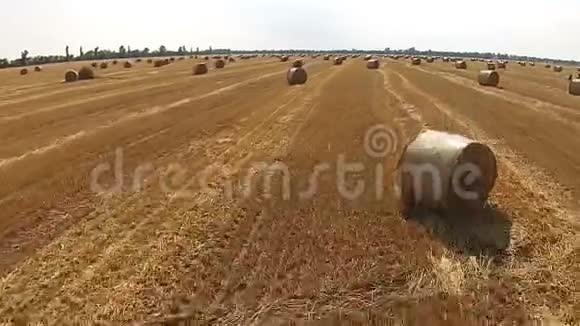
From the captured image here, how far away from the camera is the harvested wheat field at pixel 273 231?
22.1ft

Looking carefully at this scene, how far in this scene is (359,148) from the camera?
14398mm

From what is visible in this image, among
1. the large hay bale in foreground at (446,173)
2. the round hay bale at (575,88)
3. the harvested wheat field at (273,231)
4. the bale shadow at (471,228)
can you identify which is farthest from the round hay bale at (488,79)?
the bale shadow at (471,228)

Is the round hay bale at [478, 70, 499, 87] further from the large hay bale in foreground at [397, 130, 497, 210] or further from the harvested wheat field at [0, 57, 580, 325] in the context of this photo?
the large hay bale in foreground at [397, 130, 497, 210]

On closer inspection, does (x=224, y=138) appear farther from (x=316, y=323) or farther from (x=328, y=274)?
(x=316, y=323)

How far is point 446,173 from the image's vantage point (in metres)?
9.43

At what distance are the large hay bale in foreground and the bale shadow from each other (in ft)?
0.54

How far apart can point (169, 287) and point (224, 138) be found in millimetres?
9673

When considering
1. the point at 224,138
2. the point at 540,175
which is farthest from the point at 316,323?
the point at 224,138

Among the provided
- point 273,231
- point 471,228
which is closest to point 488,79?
point 471,228

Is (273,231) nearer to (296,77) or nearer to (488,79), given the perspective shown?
(296,77)

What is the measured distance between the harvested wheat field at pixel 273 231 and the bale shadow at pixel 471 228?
0.11 feet

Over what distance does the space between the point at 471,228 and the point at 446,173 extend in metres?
0.96

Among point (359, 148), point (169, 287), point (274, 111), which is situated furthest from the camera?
point (274, 111)

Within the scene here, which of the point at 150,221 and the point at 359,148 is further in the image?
the point at 359,148
